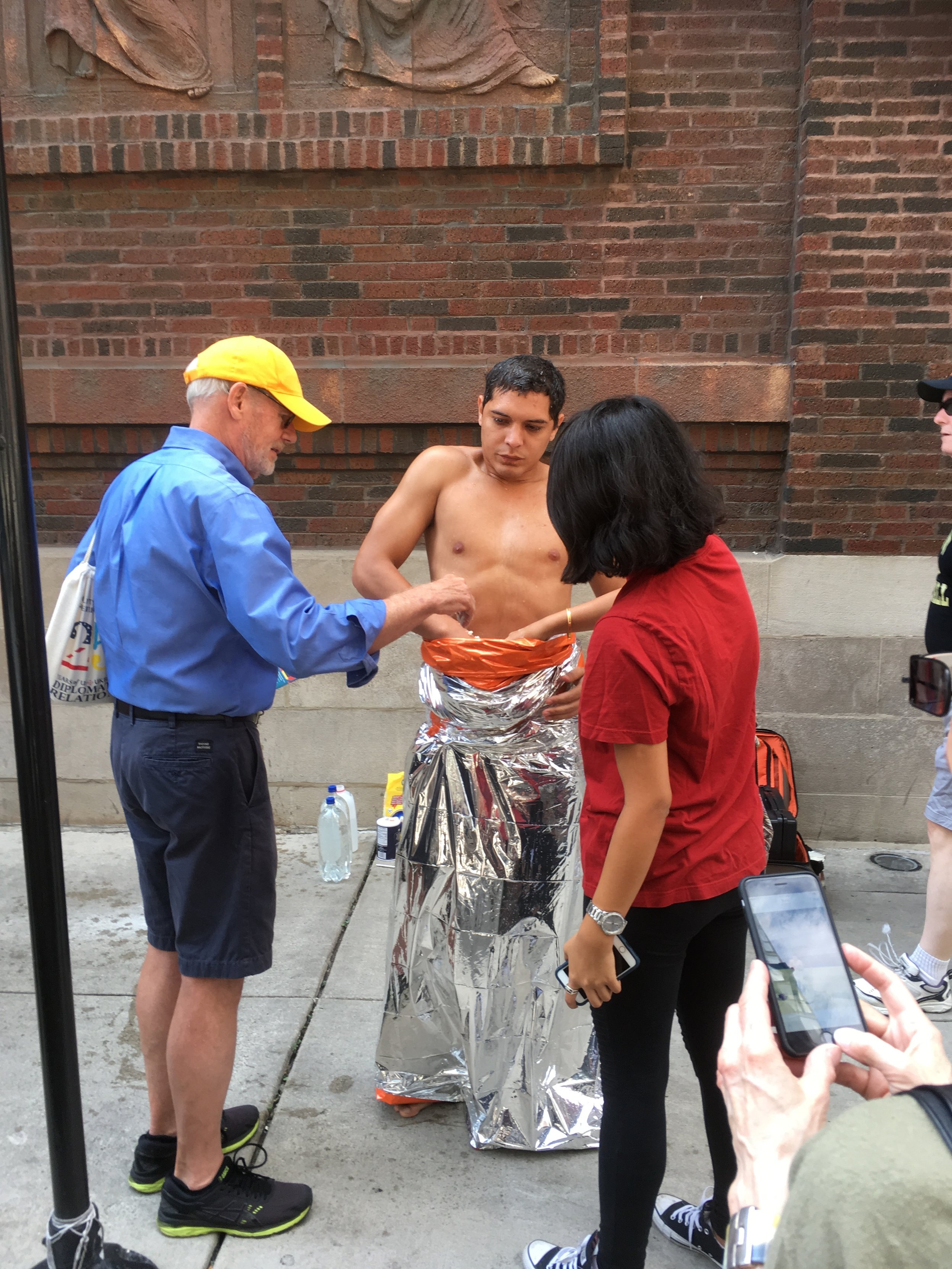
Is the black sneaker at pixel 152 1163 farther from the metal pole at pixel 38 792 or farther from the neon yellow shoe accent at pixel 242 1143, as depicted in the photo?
the metal pole at pixel 38 792

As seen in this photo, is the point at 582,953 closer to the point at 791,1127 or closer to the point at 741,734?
the point at 741,734

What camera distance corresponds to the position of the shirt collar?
224cm

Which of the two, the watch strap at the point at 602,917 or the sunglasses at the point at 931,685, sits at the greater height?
the watch strap at the point at 602,917

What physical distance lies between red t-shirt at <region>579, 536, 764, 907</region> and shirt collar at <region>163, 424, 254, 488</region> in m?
0.95

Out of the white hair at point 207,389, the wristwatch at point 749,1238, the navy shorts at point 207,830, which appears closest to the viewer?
the wristwatch at point 749,1238

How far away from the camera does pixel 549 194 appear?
4.61 m

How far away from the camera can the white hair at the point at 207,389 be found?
2.29 metres

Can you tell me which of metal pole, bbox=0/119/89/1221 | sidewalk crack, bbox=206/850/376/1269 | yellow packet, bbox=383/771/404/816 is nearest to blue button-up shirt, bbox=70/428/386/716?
metal pole, bbox=0/119/89/1221

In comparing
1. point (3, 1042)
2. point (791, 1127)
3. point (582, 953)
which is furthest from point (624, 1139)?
point (3, 1042)

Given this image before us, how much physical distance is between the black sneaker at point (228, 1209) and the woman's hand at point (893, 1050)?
173 centimetres

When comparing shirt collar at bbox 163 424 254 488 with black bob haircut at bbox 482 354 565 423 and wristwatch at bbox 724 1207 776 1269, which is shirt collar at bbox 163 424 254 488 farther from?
wristwatch at bbox 724 1207 776 1269

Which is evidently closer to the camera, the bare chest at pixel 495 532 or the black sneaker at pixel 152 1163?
the black sneaker at pixel 152 1163

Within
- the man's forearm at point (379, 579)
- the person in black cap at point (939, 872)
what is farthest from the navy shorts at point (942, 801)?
the man's forearm at point (379, 579)

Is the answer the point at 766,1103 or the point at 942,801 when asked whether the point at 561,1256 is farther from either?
the point at 942,801
